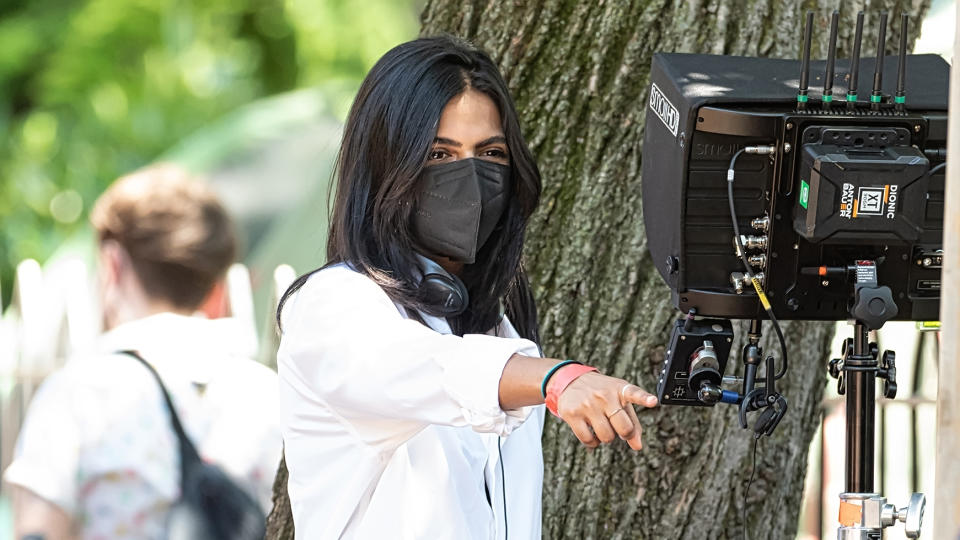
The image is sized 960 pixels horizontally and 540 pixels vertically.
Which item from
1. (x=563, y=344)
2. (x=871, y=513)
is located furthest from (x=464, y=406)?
(x=563, y=344)

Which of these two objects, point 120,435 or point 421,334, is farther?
point 120,435

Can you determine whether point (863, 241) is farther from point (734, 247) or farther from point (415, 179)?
point (415, 179)

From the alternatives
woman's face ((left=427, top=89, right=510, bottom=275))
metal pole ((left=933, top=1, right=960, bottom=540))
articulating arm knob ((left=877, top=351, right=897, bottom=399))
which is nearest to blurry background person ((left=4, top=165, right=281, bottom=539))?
woman's face ((left=427, top=89, right=510, bottom=275))

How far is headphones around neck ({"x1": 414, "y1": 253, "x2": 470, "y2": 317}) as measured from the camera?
235 cm

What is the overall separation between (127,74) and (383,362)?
12.4m

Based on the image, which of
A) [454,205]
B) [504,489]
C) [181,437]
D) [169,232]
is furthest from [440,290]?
[169,232]

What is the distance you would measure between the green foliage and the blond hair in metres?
8.40

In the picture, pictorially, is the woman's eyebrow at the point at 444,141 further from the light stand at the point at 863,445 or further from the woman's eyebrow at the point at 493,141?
the light stand at the point at 863,445

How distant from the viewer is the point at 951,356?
1574 mm

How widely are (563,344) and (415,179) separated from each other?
1.12 m

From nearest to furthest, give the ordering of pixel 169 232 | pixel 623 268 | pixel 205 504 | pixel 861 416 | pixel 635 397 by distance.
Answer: pixel 635 397
pixel 861 416
pixel 623 268
pixel 205 504
pixel 169 232

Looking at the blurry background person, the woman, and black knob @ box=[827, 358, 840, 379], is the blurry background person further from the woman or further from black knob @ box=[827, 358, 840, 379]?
black knob @ box=[827, 358, 840, 379]

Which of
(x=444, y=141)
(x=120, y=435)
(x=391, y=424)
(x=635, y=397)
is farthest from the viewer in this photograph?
(x=120, y=435)

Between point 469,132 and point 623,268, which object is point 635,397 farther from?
point 623,268
